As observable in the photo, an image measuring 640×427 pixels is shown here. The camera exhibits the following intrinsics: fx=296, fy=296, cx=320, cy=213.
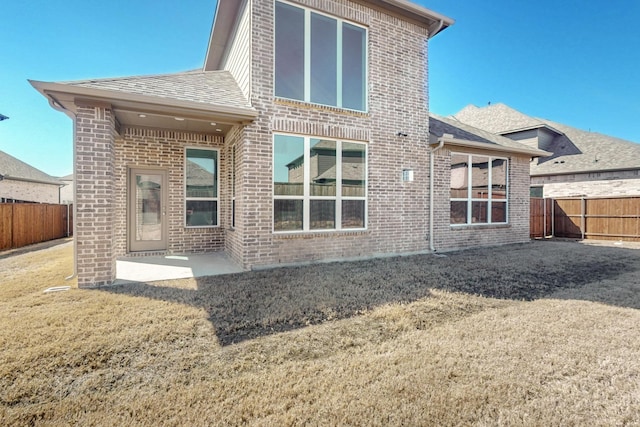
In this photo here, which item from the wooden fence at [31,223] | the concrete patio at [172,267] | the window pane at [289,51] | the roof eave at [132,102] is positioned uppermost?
the window pane at [289,51]

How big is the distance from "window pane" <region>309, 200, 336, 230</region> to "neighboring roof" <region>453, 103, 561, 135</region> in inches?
641

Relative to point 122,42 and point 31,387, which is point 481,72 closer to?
point 122,42

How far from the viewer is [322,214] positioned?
7.20 meters

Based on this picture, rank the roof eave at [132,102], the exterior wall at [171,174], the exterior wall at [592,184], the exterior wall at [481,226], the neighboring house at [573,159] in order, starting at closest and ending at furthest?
the roof eave at [132,102] < the exterior wall at [171,174] < the exterior wall at [481,226] < the exterior wall at [592,184] < the neighboring house at [573,159]

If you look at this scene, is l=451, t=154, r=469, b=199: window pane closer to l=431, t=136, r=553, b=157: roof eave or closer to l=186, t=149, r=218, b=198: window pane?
l=431, t=136, r=553, b=157: roof eave

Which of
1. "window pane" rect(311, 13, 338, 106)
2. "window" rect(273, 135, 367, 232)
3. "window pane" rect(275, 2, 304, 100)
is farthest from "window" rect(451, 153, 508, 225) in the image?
"window pane" rect(275, 2, 304, 100)

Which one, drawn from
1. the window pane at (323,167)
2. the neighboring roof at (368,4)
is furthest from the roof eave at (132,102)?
the neighboring roof at (368,4)

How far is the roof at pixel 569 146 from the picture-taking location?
48.9ft

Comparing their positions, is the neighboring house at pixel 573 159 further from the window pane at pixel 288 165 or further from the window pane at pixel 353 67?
Answer: the window pane at pixel 288 165

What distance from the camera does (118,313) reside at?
390 cm

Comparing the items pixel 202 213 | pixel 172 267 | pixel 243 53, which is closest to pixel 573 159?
pixel 243 53

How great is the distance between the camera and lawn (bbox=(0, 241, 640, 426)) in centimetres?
211

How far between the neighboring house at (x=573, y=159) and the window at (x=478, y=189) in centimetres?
798

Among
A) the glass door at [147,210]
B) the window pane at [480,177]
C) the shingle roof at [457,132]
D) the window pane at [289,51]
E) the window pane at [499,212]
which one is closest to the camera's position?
the window pane at [289,51]
